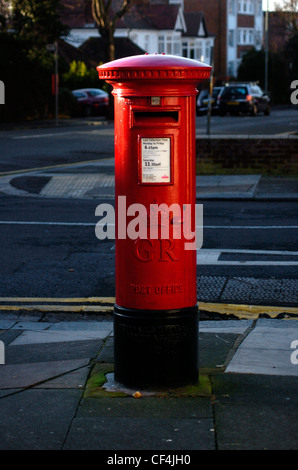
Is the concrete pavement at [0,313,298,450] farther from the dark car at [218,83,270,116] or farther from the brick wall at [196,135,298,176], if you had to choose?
the dark car at [218,83,270,116]

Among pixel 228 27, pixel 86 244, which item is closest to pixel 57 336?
pixel 86 244

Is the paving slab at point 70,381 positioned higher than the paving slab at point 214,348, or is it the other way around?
the paving slab at point 70,381

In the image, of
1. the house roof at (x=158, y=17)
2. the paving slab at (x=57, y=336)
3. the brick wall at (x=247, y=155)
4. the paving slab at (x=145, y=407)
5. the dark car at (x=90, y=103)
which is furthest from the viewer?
the house roof at (x=158, y=17)

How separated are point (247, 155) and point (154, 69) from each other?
13.0m

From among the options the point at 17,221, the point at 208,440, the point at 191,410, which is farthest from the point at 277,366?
the point at 17,221

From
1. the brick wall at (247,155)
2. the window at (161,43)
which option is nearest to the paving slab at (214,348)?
the brick wall at (247,155)

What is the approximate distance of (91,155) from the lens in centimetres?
2248

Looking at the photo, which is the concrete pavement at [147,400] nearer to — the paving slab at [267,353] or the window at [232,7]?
the paving slab at [267,353]

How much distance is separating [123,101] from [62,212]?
326 inches

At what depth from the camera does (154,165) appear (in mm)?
4680

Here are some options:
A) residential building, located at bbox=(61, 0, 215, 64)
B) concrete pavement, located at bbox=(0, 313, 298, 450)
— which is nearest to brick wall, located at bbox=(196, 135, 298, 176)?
concrete pavement, located at bbox=(0, 313, 298, 450)

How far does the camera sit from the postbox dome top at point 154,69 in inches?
179

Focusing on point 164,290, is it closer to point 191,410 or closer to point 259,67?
point 191,410

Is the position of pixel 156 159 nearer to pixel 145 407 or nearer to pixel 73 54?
pixel 145 407
